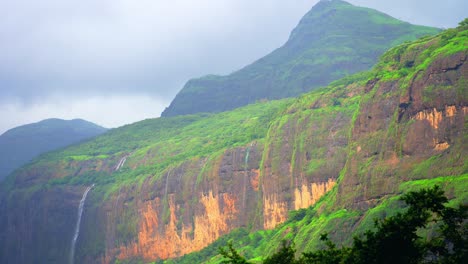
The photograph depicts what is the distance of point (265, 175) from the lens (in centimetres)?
12975

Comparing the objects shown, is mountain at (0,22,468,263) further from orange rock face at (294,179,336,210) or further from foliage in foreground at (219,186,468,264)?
foliage in foreground at (219,186,468,264)

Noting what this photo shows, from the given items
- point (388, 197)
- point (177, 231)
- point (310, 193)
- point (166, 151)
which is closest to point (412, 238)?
point (388, 197)

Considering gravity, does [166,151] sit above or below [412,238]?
above

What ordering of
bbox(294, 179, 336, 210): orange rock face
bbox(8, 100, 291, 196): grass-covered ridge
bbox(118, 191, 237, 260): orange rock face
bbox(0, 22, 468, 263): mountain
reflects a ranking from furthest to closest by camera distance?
bbox(8, 100, 291, 196): grass-covered ridge < bbox(118, 191, 237, 260): orange rock face < bbox(294, 179, 336, 210): orange rock face < bbox(0, 22, 468, 263): mountain

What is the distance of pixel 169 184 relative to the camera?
151m

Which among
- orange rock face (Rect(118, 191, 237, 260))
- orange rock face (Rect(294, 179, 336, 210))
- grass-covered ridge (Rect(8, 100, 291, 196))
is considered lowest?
orange rock face (Rect(118, 191, 237, 260))

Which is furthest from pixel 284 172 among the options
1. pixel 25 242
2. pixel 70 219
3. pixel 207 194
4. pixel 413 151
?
pixel 25 242

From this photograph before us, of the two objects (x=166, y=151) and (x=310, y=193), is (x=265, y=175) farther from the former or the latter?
(x=166, y=151)

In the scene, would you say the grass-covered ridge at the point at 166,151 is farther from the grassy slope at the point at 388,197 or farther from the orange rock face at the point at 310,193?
the grassy slope at the point at 388,197

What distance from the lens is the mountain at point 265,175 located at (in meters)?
86.4

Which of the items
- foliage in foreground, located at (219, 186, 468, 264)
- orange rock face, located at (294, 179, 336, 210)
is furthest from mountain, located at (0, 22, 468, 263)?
foliage in foreground, located at (219, 186, 468, 264)

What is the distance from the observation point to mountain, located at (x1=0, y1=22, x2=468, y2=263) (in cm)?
8638

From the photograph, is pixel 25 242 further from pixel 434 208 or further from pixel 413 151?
pixel 434 208

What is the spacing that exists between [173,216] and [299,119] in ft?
112
